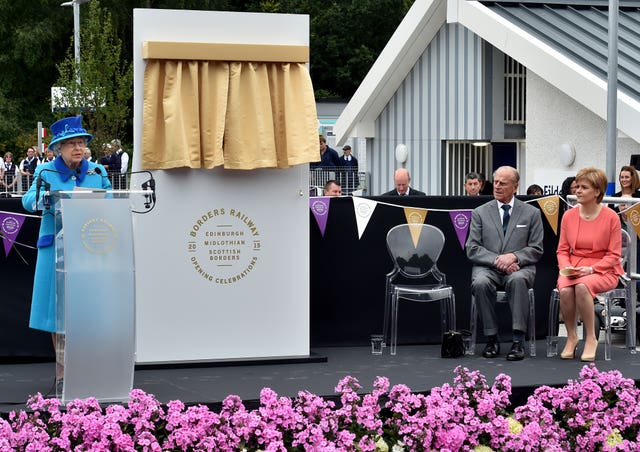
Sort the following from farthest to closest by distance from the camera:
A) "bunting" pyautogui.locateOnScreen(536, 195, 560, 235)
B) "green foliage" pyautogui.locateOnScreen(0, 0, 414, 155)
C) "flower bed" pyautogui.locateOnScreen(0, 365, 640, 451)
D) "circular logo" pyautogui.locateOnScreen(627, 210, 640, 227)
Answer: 1. "green foliage" pyautogui.locateOnScreen(0, 0, 414, 155)
2. "bunting" pyautogui.locateOnScreen(536, 195, 560, 235)
3. "circular logo" pyautogui.locateOnScreen(627, 210, 640, 227)
4. "flower bed" pyautogui.locateOnScreen(0, 365, 640, 451)

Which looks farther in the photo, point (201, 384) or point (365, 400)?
point (201, 384)

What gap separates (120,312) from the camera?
6.41m

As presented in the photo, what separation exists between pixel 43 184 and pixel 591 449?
3.32 meters

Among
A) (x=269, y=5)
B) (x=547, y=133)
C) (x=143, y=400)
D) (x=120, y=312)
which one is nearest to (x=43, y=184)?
(x=120, y=312)

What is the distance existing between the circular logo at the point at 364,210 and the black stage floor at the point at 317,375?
1.05 metres

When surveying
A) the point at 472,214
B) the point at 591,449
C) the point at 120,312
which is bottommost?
the point at 591,449

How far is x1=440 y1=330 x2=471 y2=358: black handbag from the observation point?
8.28m

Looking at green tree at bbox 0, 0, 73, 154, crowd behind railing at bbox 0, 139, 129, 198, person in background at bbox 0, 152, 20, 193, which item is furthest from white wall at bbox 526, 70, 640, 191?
green tree at bbox 0, 0, 73, 154

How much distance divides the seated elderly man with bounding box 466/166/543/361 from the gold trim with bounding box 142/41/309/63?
177cm

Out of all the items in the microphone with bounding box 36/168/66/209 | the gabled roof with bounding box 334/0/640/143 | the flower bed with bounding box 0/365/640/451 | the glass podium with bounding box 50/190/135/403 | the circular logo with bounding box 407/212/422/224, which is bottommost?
the flower bed with bounding box 0/365/640/451

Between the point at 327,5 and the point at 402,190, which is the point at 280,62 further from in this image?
the point at 327,5

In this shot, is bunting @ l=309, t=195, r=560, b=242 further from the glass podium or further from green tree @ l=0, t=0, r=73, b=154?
green tree @ l=0, t=0, r=73, b=154

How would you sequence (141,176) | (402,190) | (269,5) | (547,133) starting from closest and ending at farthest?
(141,176) → (402,190) → (547,133) → (269,5)

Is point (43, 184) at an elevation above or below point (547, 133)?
below
